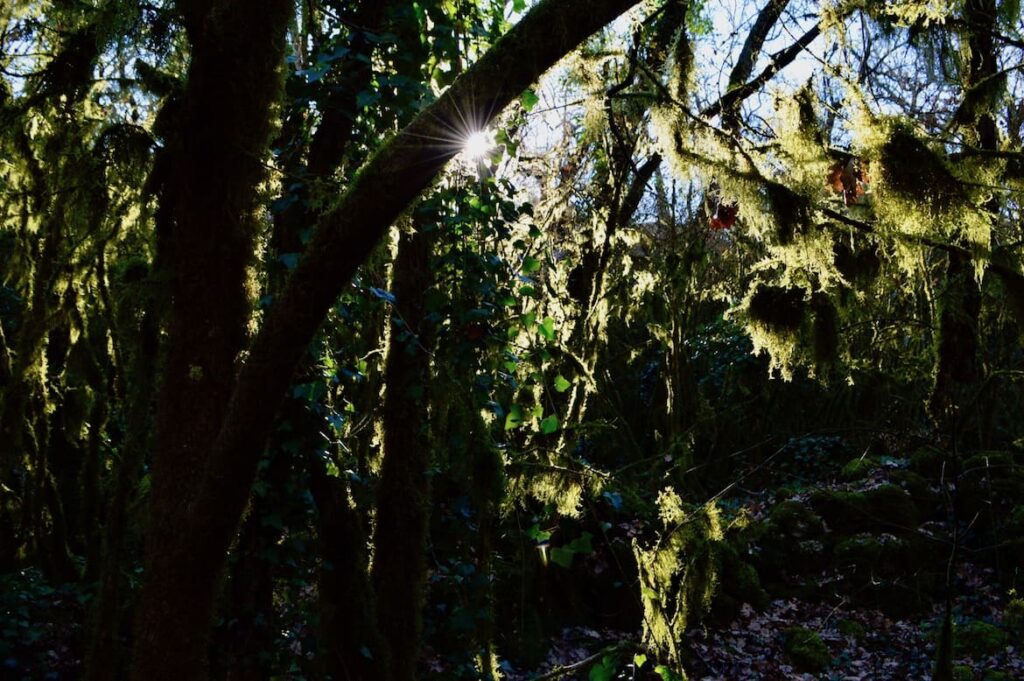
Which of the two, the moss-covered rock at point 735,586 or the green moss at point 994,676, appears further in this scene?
the moss-covered rock at point 735,586

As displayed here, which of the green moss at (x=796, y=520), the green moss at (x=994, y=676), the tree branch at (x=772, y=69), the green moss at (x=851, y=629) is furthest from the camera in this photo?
the green moss at (x=796, y=520)

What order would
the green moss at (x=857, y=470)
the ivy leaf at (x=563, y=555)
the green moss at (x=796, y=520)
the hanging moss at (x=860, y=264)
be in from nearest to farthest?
the ivy leaf at (x=563, y=555) → the hanging moss at (x=860, y=264) → the green moss at (x=796, y=520) → the green moss at (x=857, y=470)

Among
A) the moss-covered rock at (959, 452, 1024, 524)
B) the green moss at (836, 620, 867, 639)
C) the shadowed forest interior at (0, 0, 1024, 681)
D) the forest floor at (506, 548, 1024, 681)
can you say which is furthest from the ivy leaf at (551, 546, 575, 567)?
the moss-covered rock at (959, 452, 1024, 524)

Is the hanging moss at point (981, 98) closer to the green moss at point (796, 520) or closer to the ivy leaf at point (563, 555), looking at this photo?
the ivy leaf at point (563, 555)

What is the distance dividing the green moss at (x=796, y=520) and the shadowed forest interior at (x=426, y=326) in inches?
1.4

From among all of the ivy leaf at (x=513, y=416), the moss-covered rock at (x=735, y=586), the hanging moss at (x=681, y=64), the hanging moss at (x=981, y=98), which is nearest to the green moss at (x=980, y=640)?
the moss-covered rock at (x=735, y=586)

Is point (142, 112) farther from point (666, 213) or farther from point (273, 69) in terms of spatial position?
point (666, 213)

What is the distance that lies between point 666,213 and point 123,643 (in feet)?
29.6

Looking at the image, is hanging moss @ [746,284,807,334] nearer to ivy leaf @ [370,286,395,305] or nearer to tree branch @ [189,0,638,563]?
ivy leaf @ [370,286,395,305]

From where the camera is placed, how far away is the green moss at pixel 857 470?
1052cm

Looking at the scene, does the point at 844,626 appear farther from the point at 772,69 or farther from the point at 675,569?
the point at 772,69

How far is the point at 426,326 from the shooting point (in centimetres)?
390

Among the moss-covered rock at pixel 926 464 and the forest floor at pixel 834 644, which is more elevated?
the moss-covered rock at pixel 926 464

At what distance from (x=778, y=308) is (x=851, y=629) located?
4.72 m
